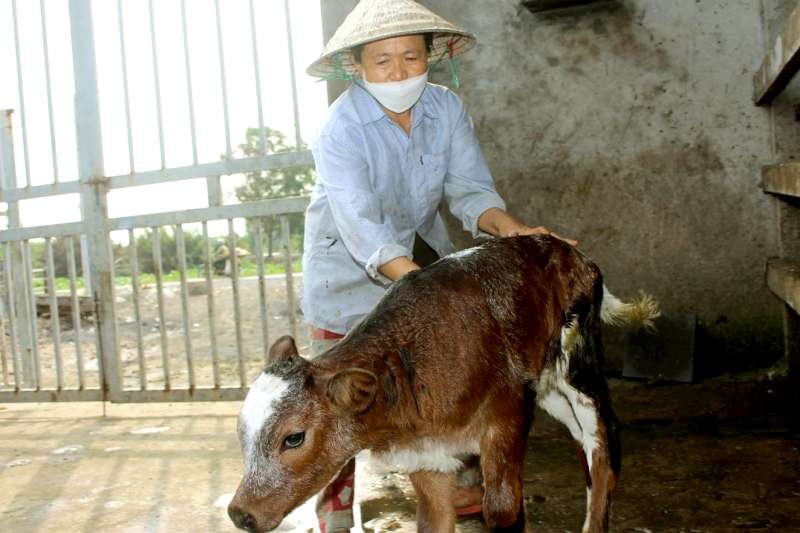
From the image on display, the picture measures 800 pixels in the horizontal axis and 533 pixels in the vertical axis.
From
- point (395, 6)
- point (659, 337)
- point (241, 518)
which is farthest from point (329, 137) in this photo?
point (659, 337)

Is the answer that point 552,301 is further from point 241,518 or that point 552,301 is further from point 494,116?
point 494,116

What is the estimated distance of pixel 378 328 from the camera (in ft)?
9.47

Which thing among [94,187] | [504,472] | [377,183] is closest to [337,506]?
[504,472]

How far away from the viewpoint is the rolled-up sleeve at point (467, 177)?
3868 mm

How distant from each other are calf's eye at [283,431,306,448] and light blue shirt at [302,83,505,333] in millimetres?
989

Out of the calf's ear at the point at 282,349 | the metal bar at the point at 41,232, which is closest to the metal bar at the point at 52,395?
the metal bar at the point at 41,232

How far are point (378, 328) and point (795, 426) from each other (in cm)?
276

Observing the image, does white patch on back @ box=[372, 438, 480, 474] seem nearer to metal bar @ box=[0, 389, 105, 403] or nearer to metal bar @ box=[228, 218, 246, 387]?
metal bar @ box=[228, 218, 246, 387]

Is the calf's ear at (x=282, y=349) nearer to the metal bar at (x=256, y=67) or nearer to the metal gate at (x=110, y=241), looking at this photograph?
the metal gate at (x=110, y=241)

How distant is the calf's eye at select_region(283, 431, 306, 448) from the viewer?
2.53 m

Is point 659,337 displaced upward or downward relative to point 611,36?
downward

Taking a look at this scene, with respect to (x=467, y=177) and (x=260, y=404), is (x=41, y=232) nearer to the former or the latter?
(x=467, y=177)

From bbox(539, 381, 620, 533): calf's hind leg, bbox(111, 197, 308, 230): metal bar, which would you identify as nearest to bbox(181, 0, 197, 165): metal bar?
bbox(111, 197, 308, 230): metal bar

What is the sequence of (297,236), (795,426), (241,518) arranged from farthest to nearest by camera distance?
(297,236), (795,426), (241,518)
